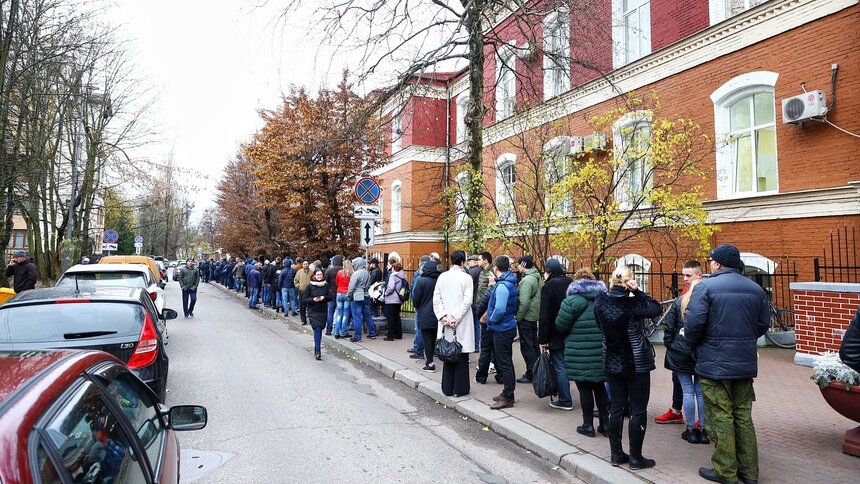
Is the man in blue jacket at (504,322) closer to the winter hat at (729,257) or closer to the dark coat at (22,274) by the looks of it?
the winter hat at (729,257)

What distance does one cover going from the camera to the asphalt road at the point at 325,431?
16.0 ft

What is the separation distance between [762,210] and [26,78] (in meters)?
20.6

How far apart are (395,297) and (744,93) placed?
9.23 metres

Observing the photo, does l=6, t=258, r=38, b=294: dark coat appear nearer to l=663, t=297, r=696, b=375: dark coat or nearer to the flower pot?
l=663, t=297, r=696, b=375: dark coat

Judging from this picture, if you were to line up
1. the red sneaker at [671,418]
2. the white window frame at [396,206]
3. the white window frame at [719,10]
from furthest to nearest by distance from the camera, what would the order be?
the white window frame at [396,206] < the white window frame at [719,10] < the red sneaker at [671,418]

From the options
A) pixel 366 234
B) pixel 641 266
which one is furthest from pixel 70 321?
pixel 641 266

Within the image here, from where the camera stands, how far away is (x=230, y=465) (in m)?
4.95

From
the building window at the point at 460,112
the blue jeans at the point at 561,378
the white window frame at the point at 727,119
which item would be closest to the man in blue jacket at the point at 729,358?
the blue jeans at the point at 561,378

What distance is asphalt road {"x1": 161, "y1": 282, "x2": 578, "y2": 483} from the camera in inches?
192

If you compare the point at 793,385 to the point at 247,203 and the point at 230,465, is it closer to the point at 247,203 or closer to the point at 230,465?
the point at 230,465

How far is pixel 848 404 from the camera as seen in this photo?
481 centimetres

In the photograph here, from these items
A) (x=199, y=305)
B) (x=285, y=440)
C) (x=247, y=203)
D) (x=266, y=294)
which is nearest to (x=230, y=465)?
(x=285, y=440)

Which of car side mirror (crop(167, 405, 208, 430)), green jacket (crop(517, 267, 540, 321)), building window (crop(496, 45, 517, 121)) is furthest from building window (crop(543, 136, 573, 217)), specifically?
car side mirror (crop(167, 405, 208, 430))

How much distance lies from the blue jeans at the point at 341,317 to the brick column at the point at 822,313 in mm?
8601
